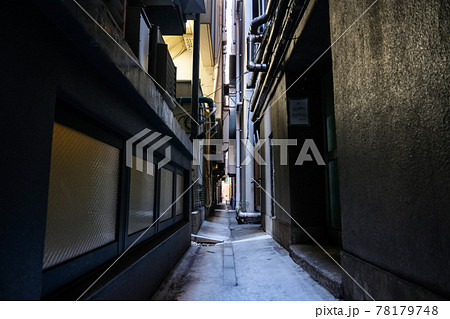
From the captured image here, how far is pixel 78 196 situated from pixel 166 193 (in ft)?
9.08

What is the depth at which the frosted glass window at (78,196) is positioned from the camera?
1.64m

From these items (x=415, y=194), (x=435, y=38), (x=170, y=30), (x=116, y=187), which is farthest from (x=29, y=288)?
(x=170, y=30)

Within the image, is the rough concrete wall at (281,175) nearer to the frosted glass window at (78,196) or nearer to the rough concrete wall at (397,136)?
the rough concrete wall at (397,136)

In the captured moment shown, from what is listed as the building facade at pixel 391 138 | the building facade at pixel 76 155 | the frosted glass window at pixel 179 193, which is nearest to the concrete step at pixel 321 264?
the building facade at pixel 391 138

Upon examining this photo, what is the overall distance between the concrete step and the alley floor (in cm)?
7

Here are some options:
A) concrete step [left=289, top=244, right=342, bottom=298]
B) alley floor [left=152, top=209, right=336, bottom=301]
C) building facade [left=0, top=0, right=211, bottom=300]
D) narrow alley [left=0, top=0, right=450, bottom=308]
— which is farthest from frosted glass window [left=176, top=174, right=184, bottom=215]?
concrete step [left=289, top=244, right=342, bottom=298]

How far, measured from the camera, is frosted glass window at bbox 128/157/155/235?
2.99 m

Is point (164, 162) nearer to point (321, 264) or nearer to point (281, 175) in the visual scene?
point (281, 175)

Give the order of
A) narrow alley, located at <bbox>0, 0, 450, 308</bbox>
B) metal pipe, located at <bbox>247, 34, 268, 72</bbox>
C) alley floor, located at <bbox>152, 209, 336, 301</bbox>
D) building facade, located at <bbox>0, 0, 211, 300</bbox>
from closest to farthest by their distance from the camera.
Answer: building facade, located at <bbox>0, 0, 211, 300</bbox> → narrow alley, located at <bbox>0, 0, 450, 308</bbox> → alley floor, located at <bbox>152, 209, 336, 301</bbox> → metal pipe, located at <bbox>247, 34, 268, 72</bbox>

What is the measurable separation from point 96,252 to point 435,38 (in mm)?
2544

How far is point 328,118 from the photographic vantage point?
4.56m

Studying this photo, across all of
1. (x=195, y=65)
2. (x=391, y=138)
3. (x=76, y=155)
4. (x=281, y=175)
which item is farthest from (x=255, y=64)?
(x=76, y=155)

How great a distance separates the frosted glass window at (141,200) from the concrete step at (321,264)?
2.02m

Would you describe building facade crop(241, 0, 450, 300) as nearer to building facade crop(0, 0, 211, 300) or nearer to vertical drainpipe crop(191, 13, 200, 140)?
building facade crop(0, 0, 211, 300)
